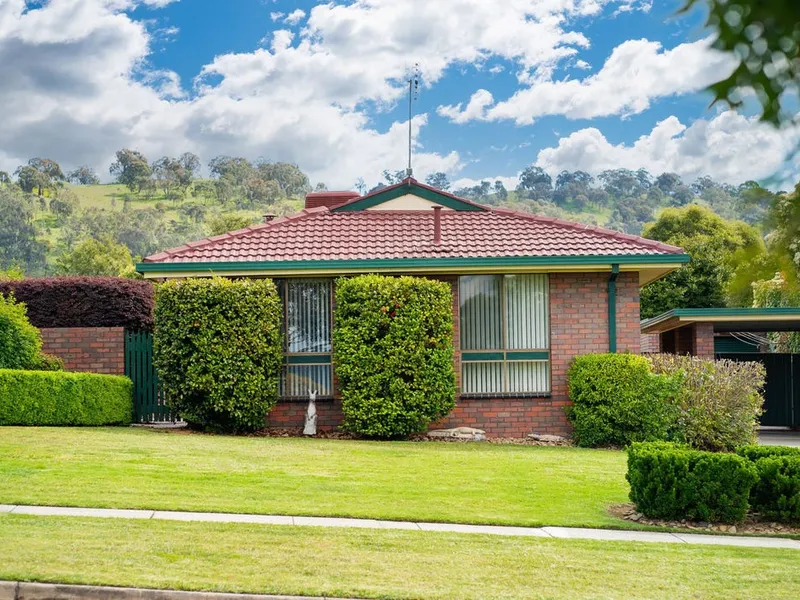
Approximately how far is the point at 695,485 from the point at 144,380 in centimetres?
1139

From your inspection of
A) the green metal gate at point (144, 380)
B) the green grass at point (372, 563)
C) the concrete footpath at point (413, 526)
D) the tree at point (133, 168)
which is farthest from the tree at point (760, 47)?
the tree at point (133, 168)

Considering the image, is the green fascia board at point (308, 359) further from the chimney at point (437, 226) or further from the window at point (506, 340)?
the chimney at point (437, 226)

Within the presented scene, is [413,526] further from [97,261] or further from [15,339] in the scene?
[97,261]

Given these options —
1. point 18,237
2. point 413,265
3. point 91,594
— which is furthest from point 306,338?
point 18,237

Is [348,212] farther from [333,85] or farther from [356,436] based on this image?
[333,85]

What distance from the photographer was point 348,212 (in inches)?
787

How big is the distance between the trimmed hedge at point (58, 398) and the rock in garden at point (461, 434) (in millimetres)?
5577

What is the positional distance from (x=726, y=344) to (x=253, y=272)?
19318mm

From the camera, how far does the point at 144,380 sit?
18609 mm

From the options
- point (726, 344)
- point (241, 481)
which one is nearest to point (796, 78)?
point (241, 481)

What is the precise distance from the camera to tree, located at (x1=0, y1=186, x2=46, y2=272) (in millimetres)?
93875

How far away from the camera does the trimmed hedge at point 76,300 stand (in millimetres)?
20938

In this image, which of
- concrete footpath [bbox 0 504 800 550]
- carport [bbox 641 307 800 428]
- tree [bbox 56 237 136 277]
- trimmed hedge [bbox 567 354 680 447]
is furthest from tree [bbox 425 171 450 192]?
concrete footpath [bbox 0 504 800 550]

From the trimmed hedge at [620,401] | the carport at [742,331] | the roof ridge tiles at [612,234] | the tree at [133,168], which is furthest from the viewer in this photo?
the tree at [133,168]
